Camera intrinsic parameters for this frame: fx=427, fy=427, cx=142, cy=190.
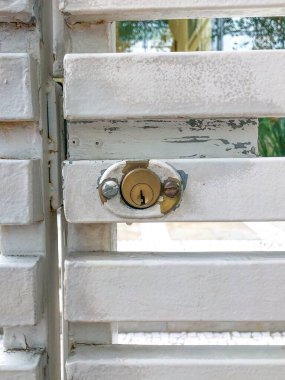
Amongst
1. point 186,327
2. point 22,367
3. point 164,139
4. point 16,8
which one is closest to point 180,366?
point 22,367

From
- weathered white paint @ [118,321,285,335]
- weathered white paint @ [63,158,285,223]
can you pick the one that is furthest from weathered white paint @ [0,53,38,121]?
weathered white paint @ [118,321,285,335]

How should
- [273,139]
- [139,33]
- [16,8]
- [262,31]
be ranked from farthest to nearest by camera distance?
[139,33] < [273,139] < [262,31] < [16,8]

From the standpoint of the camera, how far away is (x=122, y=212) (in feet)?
2.45

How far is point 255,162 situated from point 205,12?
29cm

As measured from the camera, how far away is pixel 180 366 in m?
0.77

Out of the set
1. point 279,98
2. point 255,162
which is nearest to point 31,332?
point 255,162

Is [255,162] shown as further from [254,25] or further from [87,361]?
[254,25]

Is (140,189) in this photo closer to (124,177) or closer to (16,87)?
(124,177)

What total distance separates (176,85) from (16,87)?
0.91ft

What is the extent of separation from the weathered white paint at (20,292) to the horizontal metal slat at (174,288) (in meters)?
Result: 0.06

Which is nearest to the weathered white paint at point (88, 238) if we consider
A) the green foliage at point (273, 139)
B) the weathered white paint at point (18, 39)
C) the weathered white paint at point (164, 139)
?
the weathered white paint at point (164, 139)

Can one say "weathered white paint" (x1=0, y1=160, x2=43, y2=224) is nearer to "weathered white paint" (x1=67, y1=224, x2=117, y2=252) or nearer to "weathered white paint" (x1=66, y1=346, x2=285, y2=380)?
"weathered white paint" (x1=67, y1=224, x2=117, y2=252)

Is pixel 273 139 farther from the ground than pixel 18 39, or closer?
closer

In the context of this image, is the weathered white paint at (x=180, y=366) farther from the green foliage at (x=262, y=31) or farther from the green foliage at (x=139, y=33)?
the green foliage at (x=139, y=33)
